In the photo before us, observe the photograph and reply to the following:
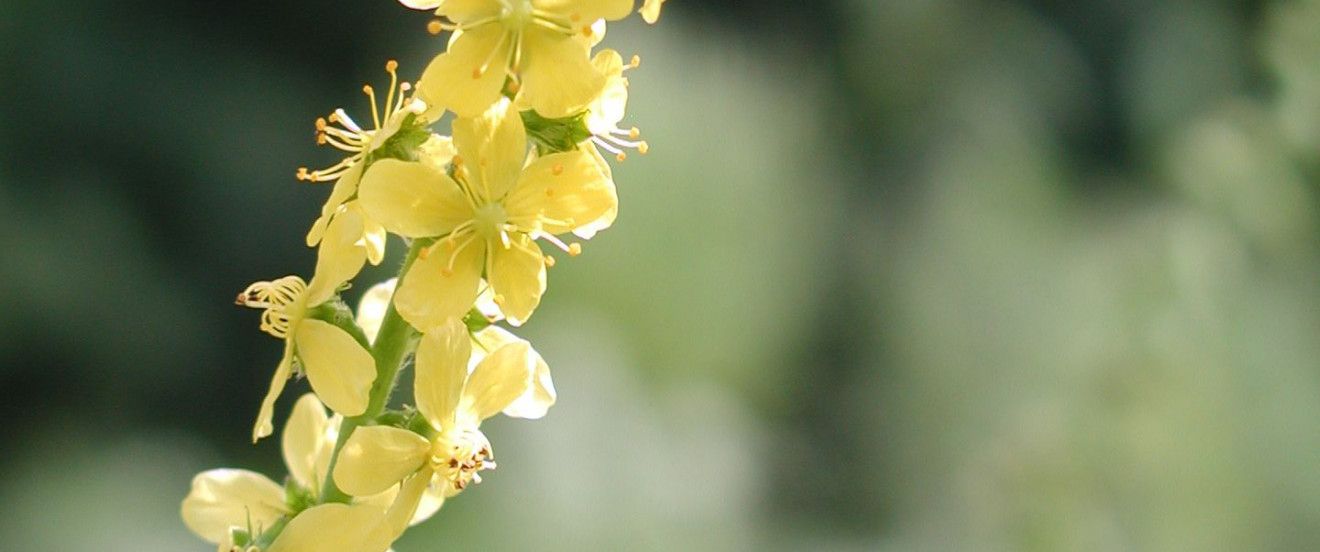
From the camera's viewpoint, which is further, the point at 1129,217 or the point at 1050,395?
the point at 1129,217

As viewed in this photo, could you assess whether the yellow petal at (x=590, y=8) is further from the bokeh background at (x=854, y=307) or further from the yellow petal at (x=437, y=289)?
the bokeh background at (x=854, y=307)

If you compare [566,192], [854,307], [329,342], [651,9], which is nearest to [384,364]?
[329,342]

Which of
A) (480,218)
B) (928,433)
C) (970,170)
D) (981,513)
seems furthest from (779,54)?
(480,218)

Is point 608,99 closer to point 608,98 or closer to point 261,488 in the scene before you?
point 608,98

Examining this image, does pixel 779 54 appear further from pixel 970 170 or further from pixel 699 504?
pixel 699 504

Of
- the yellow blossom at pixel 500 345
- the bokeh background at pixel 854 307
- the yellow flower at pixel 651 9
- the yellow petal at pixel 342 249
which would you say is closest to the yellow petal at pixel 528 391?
the yellow blossom at pixel 500 345

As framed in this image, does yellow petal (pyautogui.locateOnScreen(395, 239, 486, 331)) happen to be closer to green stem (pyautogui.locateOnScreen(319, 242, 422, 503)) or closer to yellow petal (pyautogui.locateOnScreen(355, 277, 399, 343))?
green stem (pyautogui.locateOnScreen(319, 242, 422, 503))

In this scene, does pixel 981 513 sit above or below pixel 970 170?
Answer: below
